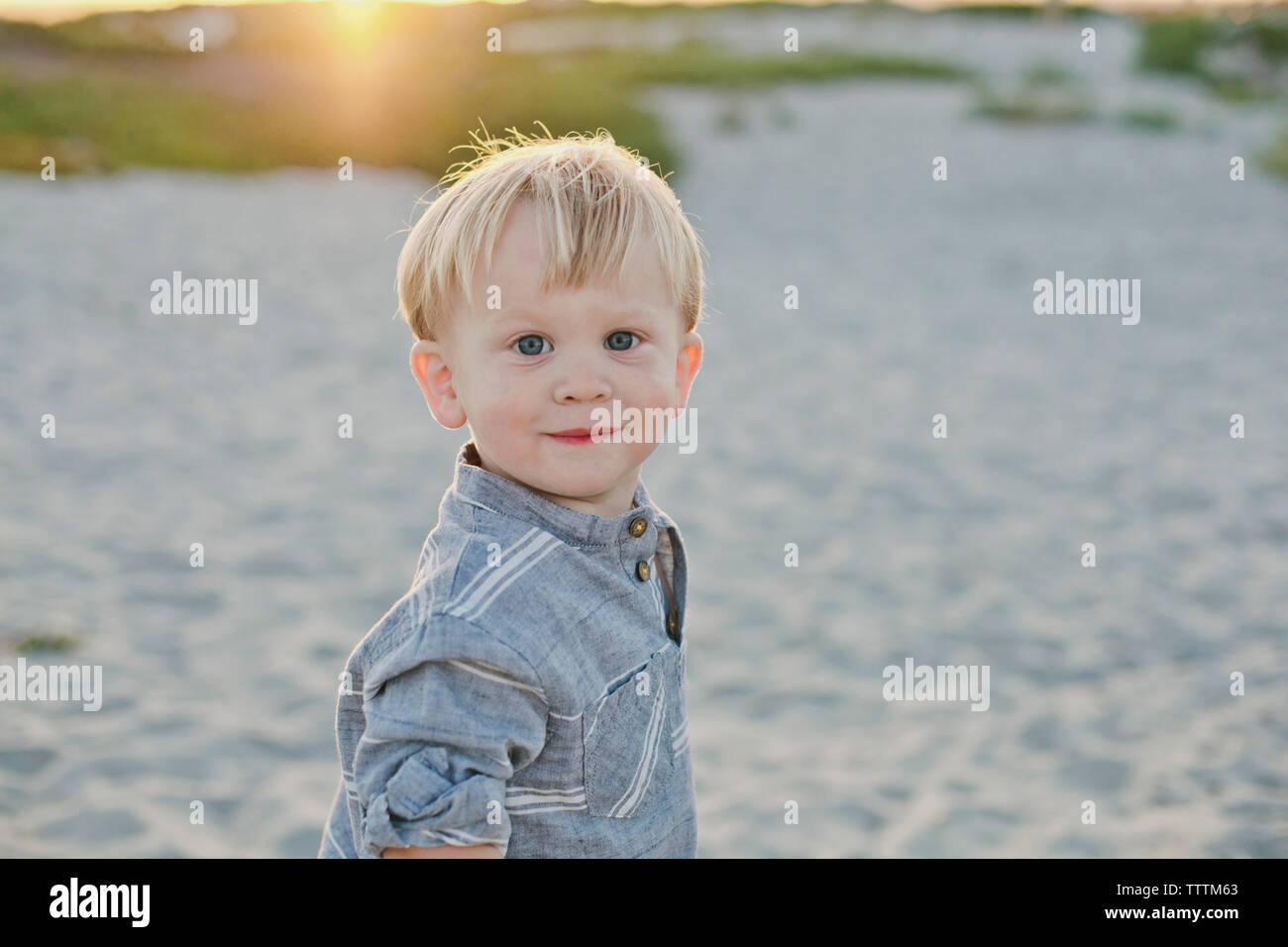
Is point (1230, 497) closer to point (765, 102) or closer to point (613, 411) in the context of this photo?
point (613, 411)

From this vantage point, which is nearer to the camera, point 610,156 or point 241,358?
point 610,156

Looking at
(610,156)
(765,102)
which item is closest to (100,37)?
(765,102)

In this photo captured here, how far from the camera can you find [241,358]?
7.78 metres

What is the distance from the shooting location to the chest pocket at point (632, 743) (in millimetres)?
1481

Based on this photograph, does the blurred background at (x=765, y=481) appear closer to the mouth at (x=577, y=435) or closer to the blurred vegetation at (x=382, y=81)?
the blurred vegetation at (x=382, y=81)

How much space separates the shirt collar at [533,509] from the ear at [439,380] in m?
0.07

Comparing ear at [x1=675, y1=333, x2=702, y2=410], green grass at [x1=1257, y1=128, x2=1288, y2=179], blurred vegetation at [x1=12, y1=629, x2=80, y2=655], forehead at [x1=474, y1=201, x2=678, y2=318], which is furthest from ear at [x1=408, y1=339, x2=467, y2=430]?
green grass at [x1=1257, y1=128, x2=1288, y2=179]

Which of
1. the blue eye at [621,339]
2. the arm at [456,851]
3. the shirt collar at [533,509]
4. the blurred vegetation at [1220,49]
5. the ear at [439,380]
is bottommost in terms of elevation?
the arm at [456,851]

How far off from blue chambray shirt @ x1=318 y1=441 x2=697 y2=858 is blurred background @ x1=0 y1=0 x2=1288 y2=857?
1.92 meters

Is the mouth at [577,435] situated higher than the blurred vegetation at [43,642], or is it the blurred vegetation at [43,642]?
the mouth at [577,435]

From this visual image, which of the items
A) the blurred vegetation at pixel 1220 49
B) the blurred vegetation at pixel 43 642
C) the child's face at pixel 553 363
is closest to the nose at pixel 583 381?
the child's face at pixel 553 363

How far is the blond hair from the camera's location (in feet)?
4.87

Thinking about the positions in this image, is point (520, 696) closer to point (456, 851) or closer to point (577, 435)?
point (456, 851)
